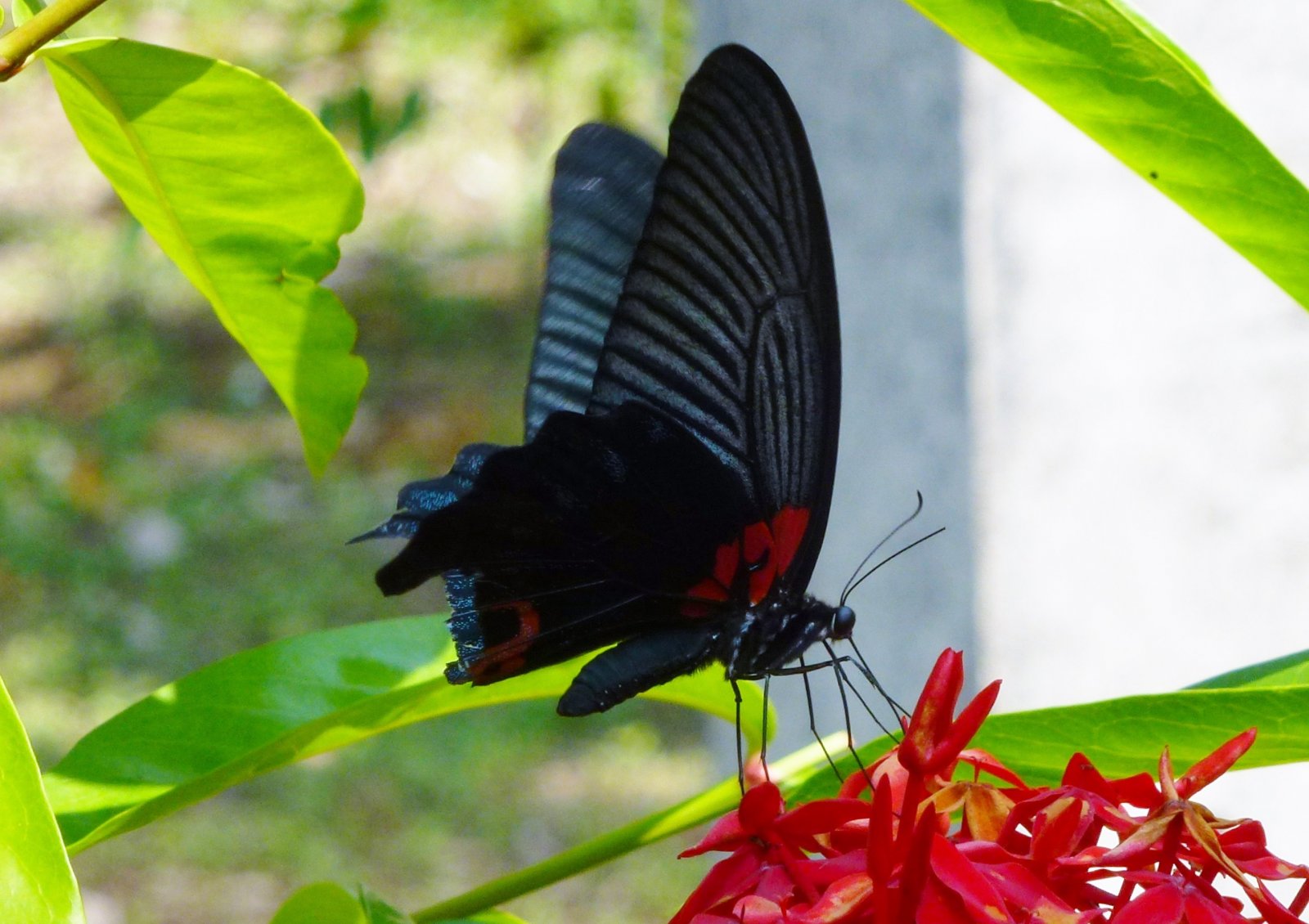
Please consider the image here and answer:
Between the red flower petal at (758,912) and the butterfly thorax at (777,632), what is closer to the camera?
the red flower petal at (758,912)

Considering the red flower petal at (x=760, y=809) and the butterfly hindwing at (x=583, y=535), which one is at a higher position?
the butterfly hindwing at (x=583, y=535)

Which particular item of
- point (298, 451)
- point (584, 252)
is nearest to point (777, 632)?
point (584, 252)

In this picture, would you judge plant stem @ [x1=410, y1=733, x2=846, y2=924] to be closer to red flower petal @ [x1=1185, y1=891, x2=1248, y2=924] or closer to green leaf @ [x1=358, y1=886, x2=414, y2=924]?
green leaf @ [x1=358, y1=886, x2=414, y2=924]

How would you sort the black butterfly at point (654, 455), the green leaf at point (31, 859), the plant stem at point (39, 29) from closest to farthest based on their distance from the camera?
the green leaf at point (31, 859), the plant stem at point (39, 29), the black butterfly at point (654, 455)

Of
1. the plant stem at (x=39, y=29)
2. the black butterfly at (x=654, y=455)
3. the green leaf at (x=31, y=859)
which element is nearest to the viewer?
the green leaf at (x=31, y=859)

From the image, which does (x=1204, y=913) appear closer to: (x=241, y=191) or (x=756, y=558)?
(x=756, y=558)

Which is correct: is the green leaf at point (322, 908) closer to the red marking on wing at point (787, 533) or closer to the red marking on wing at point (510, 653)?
the red marking on wing at point (510, 653)

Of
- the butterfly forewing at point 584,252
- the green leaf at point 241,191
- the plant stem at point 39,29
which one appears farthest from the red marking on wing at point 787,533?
the plant stem at point 39,29

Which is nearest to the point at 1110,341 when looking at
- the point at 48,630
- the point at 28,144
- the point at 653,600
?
the point at 653,600
